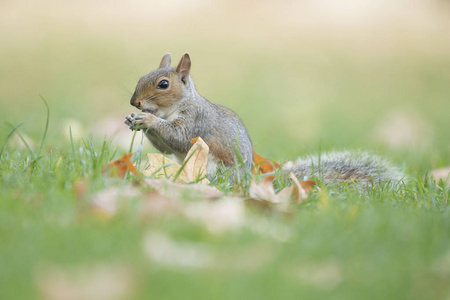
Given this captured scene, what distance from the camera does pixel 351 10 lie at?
10.3m

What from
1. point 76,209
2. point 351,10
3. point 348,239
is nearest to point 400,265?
point 348,239

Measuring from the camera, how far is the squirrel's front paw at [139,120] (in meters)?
2.69

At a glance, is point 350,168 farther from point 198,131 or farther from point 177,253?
point 177,253

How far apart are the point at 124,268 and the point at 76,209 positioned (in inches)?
17.9

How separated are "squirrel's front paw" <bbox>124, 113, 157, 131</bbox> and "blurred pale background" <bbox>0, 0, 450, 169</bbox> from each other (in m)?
0.95

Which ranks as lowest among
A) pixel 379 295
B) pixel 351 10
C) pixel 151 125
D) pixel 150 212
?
pixel 379 295

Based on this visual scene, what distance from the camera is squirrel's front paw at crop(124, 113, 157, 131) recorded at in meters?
2.69

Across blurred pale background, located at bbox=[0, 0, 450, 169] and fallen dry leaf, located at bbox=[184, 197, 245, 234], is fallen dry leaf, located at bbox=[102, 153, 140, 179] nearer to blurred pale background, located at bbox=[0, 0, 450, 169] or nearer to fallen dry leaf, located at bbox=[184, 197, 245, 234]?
fallen dry leaf, located at bbox=[184, 197, 245, 234]

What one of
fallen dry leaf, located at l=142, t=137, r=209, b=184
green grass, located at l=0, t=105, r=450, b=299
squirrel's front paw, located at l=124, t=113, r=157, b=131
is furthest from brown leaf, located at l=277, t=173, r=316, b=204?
squirrel's front paw, located at l=124, t=113, r=157, b=131

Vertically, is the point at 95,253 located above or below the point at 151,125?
below

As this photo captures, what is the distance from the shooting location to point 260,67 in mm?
7984

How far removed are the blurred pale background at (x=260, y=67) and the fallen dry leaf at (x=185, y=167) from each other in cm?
114

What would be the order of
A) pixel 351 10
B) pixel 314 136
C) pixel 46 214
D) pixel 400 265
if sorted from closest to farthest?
pixel 400 265
pixel 46 214
pixel 314 136
pixel 351 10

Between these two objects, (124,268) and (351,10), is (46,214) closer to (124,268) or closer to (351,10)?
(124,268)
